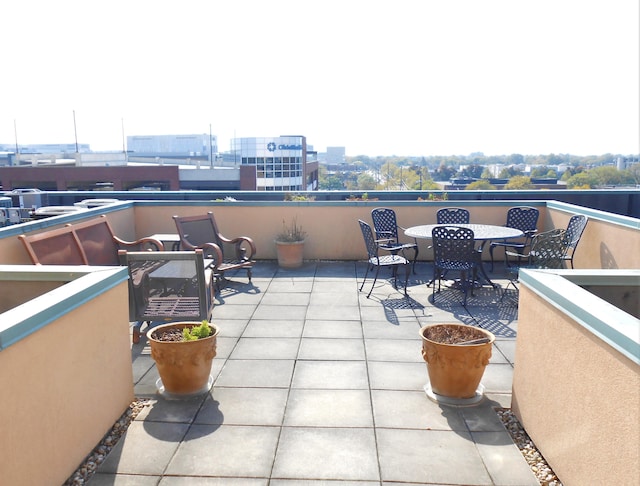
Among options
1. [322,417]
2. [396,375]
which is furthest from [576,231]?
[322,417]

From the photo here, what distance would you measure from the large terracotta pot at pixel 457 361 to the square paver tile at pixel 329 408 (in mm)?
559

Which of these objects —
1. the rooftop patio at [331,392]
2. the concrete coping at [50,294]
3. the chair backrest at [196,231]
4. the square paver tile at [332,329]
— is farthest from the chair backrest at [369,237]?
the concrete coping at [50,294]

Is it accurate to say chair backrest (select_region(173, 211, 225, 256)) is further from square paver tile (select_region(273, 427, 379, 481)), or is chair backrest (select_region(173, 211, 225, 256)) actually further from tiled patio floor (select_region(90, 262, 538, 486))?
square paver tile (select_region(273, 427, 379, 481))

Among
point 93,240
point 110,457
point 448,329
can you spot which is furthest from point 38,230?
point 448,329

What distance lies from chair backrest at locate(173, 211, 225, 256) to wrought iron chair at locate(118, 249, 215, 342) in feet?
6.72

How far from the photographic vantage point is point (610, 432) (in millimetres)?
2326

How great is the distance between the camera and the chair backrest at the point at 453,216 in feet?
27.0

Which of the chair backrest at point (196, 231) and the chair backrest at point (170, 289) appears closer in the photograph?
the chair backrest at point (170, 289)

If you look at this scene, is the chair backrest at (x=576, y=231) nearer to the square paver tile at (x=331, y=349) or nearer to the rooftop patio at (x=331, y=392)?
the rooftop patio at (x=331, y=392)

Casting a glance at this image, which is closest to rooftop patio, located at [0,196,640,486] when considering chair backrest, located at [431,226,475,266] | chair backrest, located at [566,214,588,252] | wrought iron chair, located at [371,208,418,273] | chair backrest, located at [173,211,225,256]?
chair backrest, located at [566,214,588,252]

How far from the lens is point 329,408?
373 centimetres

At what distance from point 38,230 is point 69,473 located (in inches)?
144

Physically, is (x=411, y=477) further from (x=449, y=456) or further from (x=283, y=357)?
(x=283, y=357)

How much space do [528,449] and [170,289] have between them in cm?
350
